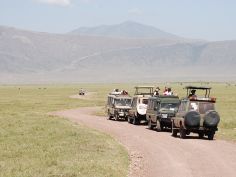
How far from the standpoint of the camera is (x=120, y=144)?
28.5 metres

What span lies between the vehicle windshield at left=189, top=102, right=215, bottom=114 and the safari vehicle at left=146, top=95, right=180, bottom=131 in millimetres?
4669

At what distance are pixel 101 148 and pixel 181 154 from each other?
13.0ft

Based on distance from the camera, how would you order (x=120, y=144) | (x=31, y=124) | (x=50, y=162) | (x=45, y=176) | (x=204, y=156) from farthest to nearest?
(x=31, y=124) → (x=120, y=144) → (x=204, y=156) → (x=50, y=162) → (x=45, y=176)

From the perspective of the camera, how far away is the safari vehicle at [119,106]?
161 feet

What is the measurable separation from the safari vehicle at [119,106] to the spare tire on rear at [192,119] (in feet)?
59.5

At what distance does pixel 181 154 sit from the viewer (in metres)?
23.9

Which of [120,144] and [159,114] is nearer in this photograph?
[120,144]

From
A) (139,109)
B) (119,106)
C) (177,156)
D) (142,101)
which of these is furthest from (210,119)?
(119,106)

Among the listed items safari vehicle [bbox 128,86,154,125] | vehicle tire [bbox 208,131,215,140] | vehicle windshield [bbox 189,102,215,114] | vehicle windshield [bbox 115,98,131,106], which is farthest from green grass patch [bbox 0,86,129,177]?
vehicle windshield [bbox 115,98,131,106]

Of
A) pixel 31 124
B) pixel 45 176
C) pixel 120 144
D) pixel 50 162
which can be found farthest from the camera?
pixel 31 124

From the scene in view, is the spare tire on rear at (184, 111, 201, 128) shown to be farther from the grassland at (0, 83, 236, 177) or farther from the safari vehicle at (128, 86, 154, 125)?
the safari vehicle at (128, 86, 154, 125)

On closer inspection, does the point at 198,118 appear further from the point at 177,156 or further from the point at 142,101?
the point at 142,101

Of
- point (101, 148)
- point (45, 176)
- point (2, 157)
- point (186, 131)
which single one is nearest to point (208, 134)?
point (186, 131)

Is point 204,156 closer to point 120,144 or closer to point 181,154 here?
point 181,154
